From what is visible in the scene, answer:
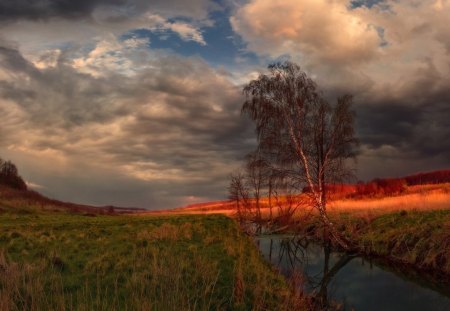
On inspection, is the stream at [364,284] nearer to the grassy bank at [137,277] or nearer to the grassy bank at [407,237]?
the grassy bank at [407,237]

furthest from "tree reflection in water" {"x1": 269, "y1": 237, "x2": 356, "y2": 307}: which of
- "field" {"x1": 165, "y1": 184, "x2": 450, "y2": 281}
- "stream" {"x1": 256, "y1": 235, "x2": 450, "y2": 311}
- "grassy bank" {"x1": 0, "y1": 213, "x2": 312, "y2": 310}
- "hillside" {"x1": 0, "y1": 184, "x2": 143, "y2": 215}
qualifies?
"hillside" {"x1": 0, "y1": 184, "x2": 143, "y2": 215}

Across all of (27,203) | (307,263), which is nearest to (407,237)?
(307,263)

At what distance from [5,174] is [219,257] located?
2921 inches

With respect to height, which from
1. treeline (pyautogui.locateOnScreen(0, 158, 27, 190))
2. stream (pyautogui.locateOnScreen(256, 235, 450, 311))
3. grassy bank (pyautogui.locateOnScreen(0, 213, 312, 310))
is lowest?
stream (pyautogui.locateOnScreen(256, 235, 450, 311))

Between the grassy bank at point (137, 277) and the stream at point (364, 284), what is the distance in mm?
1831

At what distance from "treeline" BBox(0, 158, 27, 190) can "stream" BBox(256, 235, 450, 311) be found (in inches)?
2444

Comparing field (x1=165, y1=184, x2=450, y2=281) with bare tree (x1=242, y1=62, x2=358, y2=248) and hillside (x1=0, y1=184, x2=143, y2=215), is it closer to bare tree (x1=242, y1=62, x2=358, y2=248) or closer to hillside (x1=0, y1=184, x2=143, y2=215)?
bare tree (x1=242, y1=62, x2=358, y2=248)

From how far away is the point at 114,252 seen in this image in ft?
51.7

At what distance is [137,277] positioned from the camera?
35.0 ft

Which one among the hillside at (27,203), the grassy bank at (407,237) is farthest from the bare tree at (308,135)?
the hillside at (27,203)

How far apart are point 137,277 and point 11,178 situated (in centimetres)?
7412

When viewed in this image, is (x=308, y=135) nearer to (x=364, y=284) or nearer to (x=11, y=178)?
(x=364, y=284)

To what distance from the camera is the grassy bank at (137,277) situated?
Result: 8305mm

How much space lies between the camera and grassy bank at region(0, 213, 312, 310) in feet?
27.2
